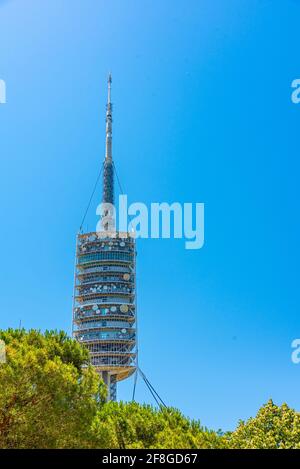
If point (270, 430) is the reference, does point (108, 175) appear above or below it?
above

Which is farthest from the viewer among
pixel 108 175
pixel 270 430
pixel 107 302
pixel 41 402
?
pixel 108 175

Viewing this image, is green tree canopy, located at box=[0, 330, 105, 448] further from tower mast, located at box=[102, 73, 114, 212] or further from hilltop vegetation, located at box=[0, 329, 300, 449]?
tower mast, located at box=[102, 73, 114, 212]

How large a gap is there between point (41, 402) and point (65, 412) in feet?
6.17

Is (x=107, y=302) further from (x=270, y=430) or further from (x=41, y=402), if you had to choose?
(x=41, y=402)

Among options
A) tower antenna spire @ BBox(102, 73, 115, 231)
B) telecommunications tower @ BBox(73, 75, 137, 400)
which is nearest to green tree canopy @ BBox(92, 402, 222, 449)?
telecommunications tower @ BBox(73, 75, 137, 400)

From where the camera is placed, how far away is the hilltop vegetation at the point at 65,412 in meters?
33.5

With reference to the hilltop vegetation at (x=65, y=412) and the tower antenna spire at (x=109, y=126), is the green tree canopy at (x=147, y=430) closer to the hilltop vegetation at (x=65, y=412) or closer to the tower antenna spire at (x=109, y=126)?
the hilltop vegetation at (x=65, y=412)

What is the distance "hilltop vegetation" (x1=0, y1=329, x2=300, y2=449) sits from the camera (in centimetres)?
3350

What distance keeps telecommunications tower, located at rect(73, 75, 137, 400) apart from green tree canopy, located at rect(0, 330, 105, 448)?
77.1 metres

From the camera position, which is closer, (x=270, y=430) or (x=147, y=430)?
(x=147, y=430)

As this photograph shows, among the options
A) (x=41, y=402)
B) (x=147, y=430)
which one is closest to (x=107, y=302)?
(x=147, y=430)

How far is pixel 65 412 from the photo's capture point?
3559 centimetres
